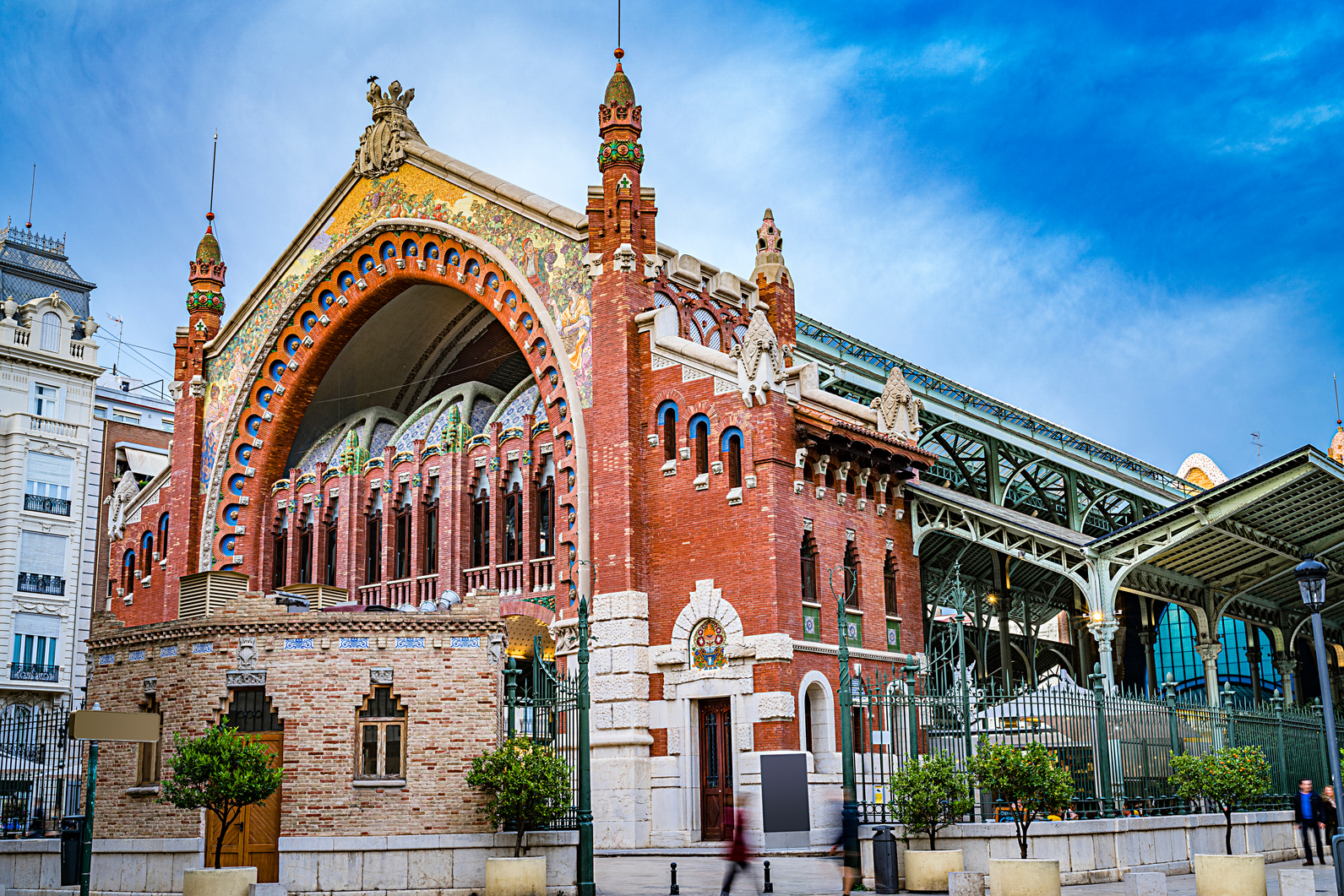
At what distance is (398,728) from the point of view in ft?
72.5

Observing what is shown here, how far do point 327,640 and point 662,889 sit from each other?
6.64 m

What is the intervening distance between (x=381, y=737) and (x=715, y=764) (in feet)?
33.8

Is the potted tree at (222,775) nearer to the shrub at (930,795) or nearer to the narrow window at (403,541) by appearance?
the shrub at (930,795)

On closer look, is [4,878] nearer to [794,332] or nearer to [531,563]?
[531,563]

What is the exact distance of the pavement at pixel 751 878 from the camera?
20578mm

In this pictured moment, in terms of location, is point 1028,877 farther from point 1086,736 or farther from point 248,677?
point 248,677

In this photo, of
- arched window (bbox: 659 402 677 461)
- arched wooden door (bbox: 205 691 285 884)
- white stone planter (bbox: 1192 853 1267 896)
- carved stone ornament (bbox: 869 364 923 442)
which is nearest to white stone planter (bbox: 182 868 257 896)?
arched wooden door (bbox: 205 691 285 884)

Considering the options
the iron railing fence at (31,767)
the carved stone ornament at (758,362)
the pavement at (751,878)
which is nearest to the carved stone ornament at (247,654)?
the iron railing fence at (31,767)

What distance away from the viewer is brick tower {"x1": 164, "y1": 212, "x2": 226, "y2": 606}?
4200 cm

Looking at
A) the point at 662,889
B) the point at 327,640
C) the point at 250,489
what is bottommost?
the point at 662,889

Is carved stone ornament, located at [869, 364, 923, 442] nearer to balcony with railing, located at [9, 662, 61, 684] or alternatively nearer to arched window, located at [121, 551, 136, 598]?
arched window, located at [121, 551, 136, 598]

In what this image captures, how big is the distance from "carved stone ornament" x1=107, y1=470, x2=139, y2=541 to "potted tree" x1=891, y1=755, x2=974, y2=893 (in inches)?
1305

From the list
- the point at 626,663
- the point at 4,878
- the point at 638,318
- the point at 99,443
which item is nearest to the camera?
the point at 4,878

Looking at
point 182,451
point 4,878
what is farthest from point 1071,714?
point 182,451
